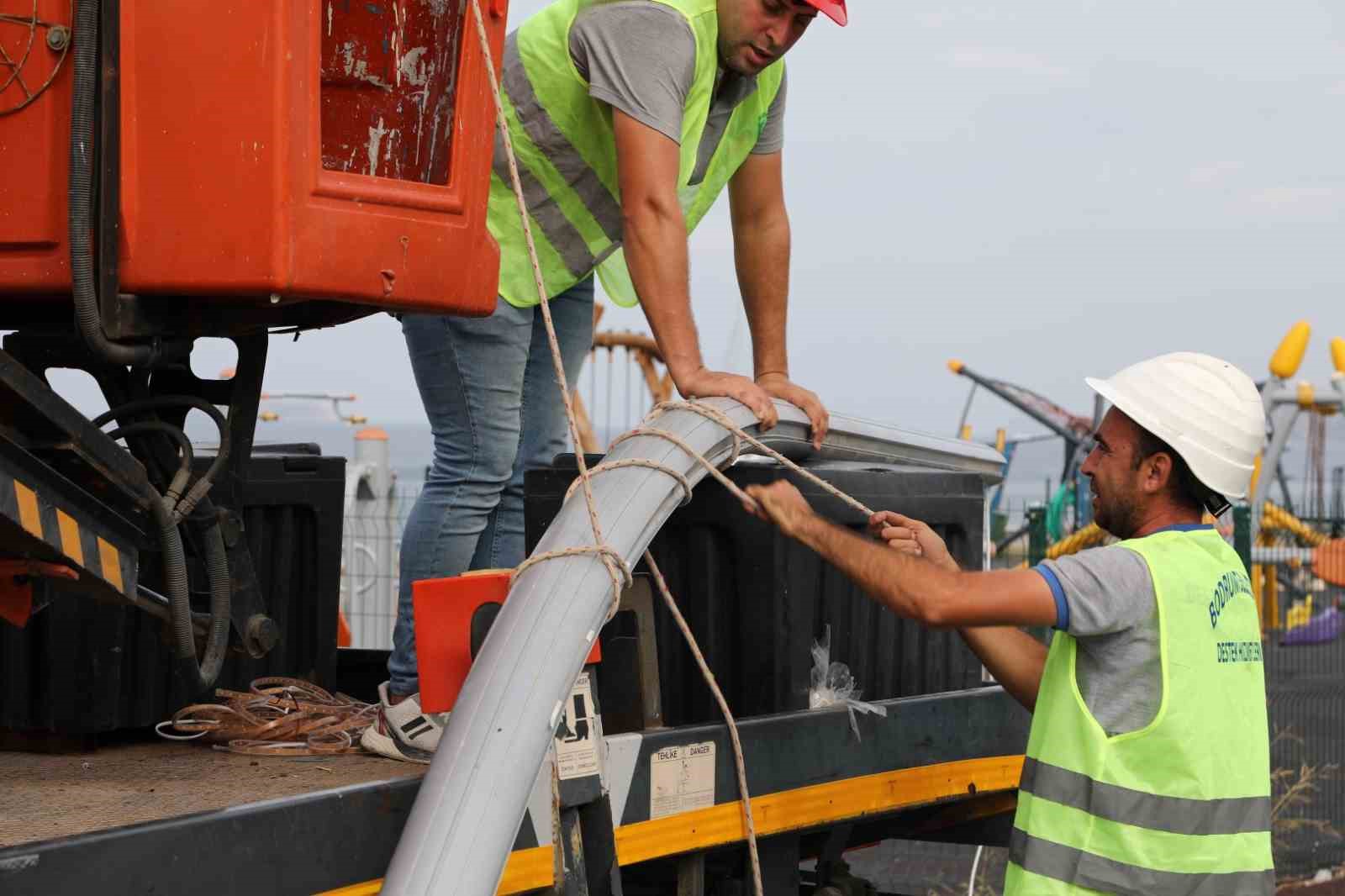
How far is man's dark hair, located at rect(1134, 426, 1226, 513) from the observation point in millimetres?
2980

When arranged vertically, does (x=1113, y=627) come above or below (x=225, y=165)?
below

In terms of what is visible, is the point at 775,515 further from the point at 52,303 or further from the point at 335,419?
the point at 335,419

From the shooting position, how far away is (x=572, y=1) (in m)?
3.65

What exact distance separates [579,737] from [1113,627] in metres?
0.94

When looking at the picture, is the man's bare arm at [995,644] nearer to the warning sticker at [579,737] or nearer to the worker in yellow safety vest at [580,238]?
the worker in yellow safety vest at [580,238]

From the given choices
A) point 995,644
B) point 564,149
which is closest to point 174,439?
point 564,149

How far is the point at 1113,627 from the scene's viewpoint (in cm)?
276

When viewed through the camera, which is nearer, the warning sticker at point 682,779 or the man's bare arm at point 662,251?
the warning sticker at point 682,779

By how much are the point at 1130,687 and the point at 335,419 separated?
10.4 metres

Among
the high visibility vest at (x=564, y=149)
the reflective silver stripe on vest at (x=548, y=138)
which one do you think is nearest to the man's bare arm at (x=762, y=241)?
the high visibility vest at (x=564, y=149)

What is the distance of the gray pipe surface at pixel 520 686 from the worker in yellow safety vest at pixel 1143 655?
263 mm

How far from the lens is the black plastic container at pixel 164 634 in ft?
10.9

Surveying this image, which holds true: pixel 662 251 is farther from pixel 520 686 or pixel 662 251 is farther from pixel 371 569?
pixel 371 569

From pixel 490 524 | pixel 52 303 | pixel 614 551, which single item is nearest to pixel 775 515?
pixel 614 551
